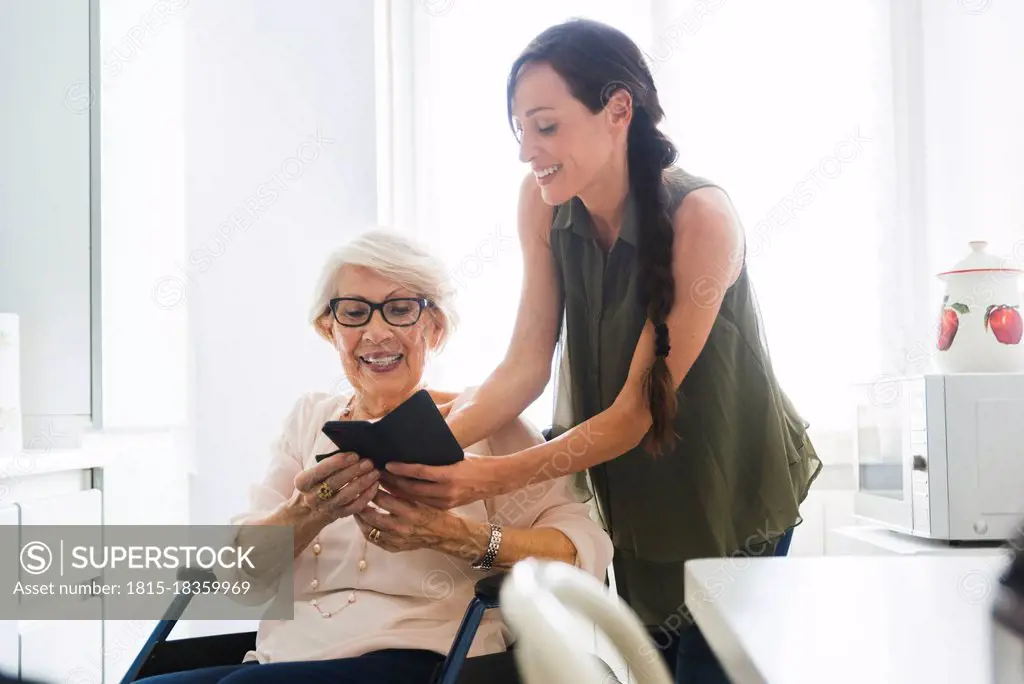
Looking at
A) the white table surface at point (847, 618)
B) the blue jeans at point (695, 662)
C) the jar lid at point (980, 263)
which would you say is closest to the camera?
the white table surface at point (847, 618)

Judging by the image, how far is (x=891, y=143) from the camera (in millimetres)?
2744

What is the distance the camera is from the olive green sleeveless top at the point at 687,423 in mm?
1532

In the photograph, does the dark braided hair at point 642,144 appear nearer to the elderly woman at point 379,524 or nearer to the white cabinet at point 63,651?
the elderly woman at point 379,524

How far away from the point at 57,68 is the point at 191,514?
4.07 feet

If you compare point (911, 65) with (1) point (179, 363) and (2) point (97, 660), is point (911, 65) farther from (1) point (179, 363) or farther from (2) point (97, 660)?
(2) point (97, 660)

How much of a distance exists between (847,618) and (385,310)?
1060 millimetres

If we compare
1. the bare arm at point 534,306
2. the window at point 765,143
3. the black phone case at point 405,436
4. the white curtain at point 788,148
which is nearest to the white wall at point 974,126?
the white curtain at point 788,148

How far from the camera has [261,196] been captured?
2.64 meters

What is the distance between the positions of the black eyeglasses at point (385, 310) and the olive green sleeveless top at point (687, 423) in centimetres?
29

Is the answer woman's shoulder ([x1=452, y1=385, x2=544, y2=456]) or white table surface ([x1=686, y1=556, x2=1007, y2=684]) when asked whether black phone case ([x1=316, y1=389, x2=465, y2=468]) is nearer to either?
woman's shoulder ([x1=452, y1=385, x2=544, y2=456])

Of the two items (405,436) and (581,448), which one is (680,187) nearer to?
(581,448)

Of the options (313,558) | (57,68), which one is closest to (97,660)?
(313,558)

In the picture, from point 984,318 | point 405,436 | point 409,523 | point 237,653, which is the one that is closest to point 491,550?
point 409,523

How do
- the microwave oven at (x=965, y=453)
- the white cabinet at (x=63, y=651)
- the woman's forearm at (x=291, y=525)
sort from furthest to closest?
1. the microwave oven at (x=965, y=453)
2. the white cabinet at (x=63, y=651)
3. the woman's forearm at (x=291, y=525)
